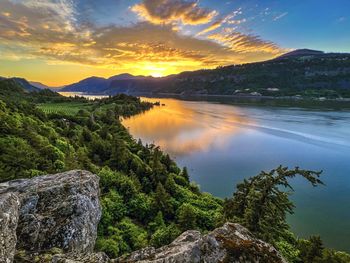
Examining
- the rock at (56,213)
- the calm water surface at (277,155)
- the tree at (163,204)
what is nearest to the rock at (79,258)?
the rock at (56,213)

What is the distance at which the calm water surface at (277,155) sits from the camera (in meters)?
28.1

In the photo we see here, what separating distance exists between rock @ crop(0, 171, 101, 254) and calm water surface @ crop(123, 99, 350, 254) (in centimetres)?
2248

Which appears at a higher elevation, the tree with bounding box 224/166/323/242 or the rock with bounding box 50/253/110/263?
the rock with bounding box 50/253/110/263

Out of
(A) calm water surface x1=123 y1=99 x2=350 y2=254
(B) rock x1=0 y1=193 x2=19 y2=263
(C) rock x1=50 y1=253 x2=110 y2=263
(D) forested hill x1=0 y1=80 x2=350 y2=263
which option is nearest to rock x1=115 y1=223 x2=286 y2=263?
(D) forested hill x1=0 y1=80 x2=350 y2=263

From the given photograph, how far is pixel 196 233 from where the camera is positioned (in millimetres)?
7641

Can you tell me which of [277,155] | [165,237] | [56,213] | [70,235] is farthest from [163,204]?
[277,155]

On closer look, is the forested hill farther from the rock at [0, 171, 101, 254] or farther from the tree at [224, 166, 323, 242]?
the rock at [0, 171, 101, 254]

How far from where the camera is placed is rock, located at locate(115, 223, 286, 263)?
5.80m

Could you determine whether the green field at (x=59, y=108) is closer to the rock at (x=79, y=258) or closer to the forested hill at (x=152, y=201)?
the forested hill at (x=152, y=201)

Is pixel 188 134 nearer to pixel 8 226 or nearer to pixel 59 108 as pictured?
A: pixel 59 108

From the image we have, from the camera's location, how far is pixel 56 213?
7.89 metres

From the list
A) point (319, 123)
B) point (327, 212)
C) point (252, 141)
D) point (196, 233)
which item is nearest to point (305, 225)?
point (327, 212)

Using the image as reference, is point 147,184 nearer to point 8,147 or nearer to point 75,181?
point 8,147

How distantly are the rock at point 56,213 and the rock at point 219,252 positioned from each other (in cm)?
197
